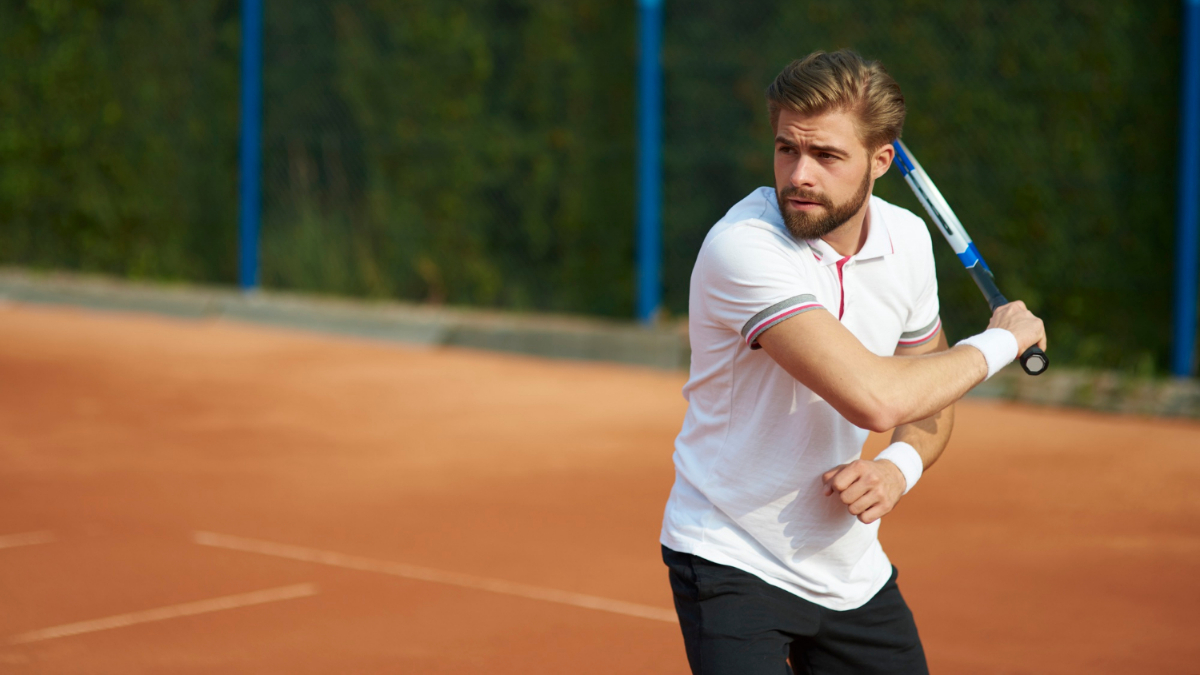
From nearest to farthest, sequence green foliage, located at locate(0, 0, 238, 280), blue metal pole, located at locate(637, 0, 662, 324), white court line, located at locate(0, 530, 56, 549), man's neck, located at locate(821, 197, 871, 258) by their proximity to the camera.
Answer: man's neck, located at locate(821, 197, 871, 258)
white court line, located at locate(0, 530, 56, 549)
blue metal pole, located at locate(637, 0, 662, 324)
green foliage, located at locate(0, 0, 238, 280)

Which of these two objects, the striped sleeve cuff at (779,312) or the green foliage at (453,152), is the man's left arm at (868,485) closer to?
the striped sleeve cuff at (779,312)

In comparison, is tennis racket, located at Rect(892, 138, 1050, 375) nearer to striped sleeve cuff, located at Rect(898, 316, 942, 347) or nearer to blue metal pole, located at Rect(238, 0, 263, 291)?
striped sleeve cuff, located at Rect(898, 316, 942, 347)

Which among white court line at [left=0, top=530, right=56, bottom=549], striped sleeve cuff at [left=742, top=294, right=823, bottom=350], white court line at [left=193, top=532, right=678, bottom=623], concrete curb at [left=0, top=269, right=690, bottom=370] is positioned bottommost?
concrete curb at [left=0, top=269, right=690, bottom=370]

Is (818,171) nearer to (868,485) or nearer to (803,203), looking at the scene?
(803,203)

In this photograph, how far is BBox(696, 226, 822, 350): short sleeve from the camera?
2.76 metres

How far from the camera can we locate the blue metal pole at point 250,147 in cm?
1194

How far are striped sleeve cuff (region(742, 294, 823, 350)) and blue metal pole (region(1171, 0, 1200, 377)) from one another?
6.03 m

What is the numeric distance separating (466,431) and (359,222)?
15.0 ft

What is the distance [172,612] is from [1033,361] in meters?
2.97

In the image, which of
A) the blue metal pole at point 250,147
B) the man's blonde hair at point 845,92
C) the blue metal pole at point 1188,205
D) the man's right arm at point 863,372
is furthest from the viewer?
the blue metal pole at point 250,147

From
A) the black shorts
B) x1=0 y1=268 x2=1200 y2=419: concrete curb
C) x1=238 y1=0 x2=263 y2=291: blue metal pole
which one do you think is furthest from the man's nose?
x1=238 y1=0 x2=263 y2=291: blue metal pole

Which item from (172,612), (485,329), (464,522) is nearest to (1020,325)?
(172,612)

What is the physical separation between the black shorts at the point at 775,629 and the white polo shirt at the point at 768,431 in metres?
0.03

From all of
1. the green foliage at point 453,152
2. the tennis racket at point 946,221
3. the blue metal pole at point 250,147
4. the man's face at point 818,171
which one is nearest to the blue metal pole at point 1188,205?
the green foliage at point 453,152
